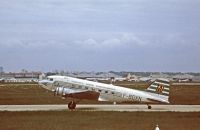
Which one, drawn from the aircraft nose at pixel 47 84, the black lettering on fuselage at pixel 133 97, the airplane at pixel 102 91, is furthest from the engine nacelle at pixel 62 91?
the black lettering on fuselage at pixel 133 97

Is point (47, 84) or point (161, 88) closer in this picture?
point (161, 88)

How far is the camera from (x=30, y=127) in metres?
31.2

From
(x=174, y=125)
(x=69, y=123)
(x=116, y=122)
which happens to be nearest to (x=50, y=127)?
(x=69, y=123)

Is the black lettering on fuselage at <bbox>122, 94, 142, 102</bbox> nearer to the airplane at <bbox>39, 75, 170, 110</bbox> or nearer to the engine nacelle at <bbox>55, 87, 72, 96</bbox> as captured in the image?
the airplane at <bbox>39, 75, 170, 110</bbox>

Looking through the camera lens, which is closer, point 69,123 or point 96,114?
point 69,123

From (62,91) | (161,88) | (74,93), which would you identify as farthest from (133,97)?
(62,91)

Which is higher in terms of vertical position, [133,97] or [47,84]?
[47,84]

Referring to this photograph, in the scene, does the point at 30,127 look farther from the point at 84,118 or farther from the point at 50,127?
the point at 84,118

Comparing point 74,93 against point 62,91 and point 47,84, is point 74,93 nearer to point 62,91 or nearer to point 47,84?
point 62,91

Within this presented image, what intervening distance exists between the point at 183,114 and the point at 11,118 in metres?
16.3

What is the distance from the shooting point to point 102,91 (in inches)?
2020

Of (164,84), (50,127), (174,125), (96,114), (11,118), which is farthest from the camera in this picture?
(164,84)

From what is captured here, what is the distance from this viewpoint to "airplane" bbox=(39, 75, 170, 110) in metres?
49.9

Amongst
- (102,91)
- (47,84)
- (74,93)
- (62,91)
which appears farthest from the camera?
(47,84)
